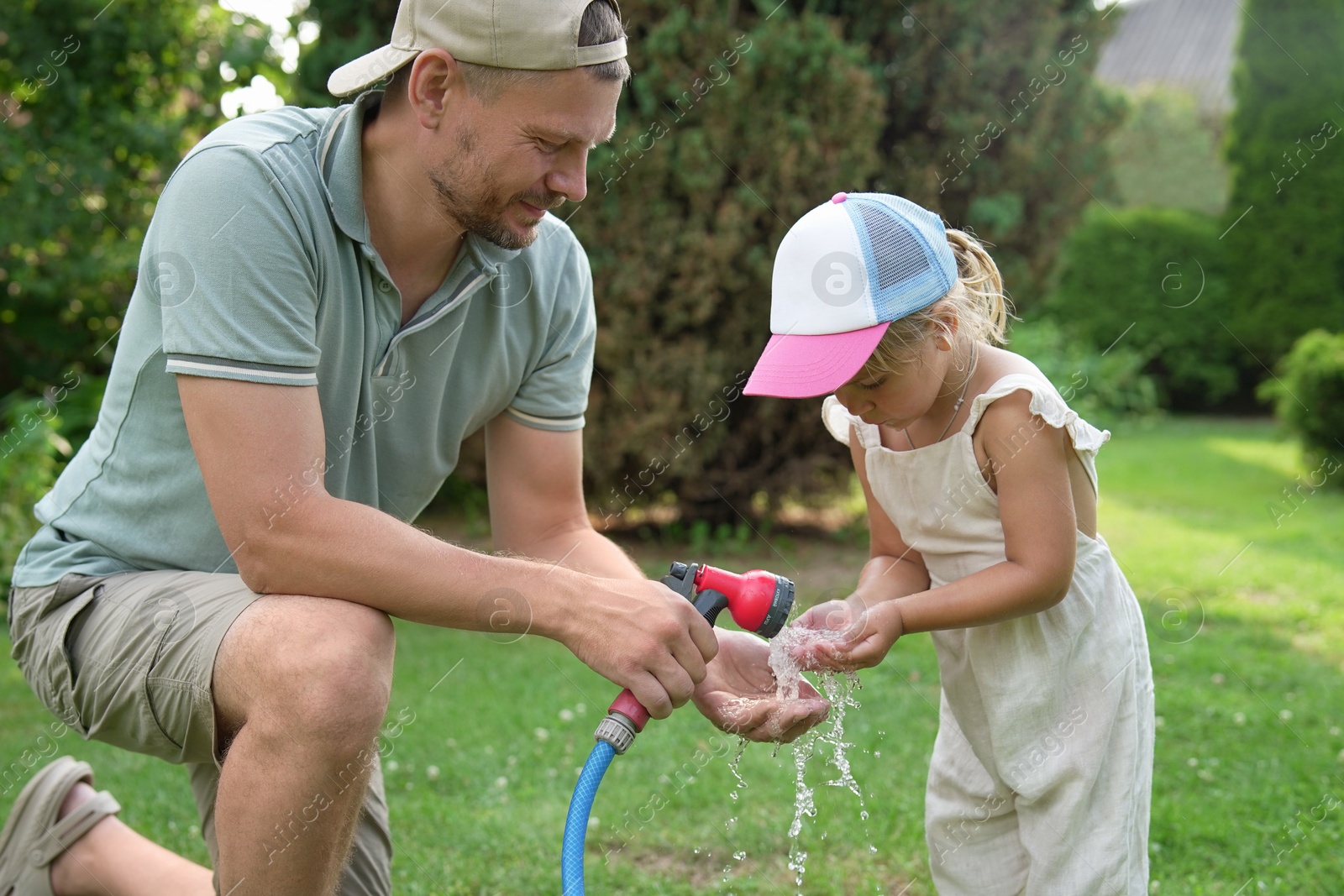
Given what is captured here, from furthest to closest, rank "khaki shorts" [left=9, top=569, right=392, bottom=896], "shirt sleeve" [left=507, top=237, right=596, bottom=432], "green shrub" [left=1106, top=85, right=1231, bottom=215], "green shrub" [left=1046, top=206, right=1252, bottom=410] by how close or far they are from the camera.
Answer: "green shrub" [left=1106, top=85, right=1231, bottom=215] → "green shrub" [left=1046, top=206, right=1252, bottom=410] → "shirt sleeve" [left=507, top=237, right=596, bottom=432] → "khaki shorts" [left=9, top=569, right=392, bottom=896]

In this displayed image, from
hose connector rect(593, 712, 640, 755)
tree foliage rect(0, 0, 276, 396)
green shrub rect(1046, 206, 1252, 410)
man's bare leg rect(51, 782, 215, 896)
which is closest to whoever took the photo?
hose connector rect(593, 712, 640, 755)

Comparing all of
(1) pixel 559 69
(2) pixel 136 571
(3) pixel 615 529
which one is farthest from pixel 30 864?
(3) pixel 615 529

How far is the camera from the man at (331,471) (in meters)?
1.85

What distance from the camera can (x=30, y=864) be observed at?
2539 mm

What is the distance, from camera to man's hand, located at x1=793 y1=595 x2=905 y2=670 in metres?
1.99

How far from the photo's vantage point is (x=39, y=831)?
2545mm

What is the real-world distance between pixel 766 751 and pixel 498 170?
87.0 inches

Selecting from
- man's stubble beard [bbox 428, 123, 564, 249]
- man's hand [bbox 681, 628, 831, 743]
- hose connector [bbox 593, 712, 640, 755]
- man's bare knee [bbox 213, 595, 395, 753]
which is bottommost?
man's hand [bbox 681, 628, 831, 743]

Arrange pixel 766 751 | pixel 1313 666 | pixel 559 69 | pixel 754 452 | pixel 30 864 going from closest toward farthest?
pixel 559 69, pixel 30 864, pixel 766 751, pixel 1313 666, pixel 754 452

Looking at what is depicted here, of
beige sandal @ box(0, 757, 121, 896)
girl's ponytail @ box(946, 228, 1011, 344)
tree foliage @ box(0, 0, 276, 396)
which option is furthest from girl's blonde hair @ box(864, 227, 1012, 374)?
tree foliage @ box(0, 0, 276, 396)

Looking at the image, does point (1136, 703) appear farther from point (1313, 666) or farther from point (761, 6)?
point (761, 6)

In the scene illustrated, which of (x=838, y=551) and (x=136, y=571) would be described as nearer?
(x=136, y=571)

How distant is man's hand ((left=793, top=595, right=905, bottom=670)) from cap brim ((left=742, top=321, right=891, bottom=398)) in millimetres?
399

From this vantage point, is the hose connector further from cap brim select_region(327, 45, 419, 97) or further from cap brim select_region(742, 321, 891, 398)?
cap brim select_region(327, 45, 419, 97)
